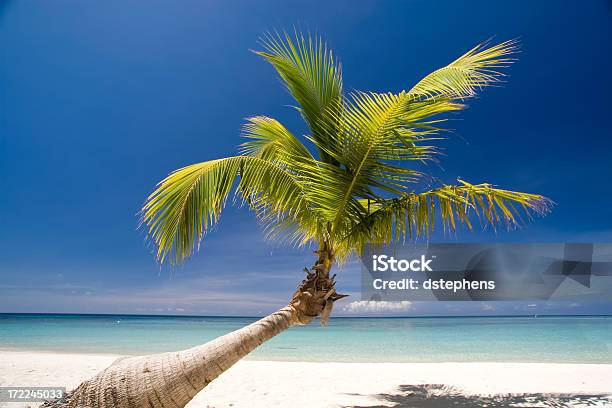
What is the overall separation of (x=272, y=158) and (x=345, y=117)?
154 cm

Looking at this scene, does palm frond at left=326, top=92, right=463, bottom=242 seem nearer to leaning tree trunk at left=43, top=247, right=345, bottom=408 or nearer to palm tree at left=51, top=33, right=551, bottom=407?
palm tree at left=51, top=33, right=551, bottom=407

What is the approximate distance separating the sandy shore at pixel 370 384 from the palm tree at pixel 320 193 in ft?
8.48

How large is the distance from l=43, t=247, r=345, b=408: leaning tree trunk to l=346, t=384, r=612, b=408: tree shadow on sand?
2.85 meters

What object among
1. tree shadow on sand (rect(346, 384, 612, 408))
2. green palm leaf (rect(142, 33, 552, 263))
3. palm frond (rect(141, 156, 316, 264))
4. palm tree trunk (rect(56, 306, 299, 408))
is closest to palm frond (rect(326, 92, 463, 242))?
green palm leaf (rect(142, 33, 552, 263))

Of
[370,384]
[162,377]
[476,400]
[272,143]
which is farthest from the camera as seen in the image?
[370,384]

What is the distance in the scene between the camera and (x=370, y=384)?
8.18m

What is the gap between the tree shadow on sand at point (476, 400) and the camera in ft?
20.9

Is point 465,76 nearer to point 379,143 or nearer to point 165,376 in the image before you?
point 379,143

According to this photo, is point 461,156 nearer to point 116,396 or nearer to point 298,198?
point 298,198

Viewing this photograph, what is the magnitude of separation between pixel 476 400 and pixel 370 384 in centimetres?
202

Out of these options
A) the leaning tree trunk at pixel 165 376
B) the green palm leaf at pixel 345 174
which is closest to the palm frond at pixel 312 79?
the green palm leaf at pixel 345 174

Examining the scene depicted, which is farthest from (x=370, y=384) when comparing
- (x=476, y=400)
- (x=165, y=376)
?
(x=165, y=376)

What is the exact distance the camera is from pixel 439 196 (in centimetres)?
464

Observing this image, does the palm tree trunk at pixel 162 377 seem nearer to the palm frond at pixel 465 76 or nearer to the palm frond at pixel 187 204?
the palm frond at pixel 187 204
